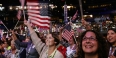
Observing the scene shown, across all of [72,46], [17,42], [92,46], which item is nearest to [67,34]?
[17,42]

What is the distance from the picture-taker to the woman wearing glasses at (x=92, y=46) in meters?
3.24

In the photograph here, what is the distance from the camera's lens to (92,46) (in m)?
3.26

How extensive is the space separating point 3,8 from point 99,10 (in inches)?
1114

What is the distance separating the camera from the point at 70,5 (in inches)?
3666

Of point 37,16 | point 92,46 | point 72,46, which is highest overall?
point 92,46

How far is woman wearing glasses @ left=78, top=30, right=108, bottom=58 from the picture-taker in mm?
3244

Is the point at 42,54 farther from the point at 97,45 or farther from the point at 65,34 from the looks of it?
the point at 65,34

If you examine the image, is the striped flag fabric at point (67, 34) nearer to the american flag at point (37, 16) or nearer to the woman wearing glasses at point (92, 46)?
the american flag at point (37, 16)

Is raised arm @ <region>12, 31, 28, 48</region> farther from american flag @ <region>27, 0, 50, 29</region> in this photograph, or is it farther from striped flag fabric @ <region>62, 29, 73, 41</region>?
striped flag fabric @ <region>62, 29, 73, 41</region>

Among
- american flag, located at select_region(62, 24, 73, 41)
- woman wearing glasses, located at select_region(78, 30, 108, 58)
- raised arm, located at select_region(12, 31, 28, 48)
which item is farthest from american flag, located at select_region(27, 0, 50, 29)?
woman wearing glasses, located at select_region(78, 30, 108, 58)

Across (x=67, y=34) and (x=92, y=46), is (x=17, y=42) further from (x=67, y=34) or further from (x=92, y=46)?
(x=92, y=46)

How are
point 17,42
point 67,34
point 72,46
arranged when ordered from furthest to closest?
point 67,34 → point 17,42 → point 72,46

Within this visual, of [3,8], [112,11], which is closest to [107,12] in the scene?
[112,11]

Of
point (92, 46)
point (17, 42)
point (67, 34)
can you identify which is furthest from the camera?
Result: point (67, 34)
